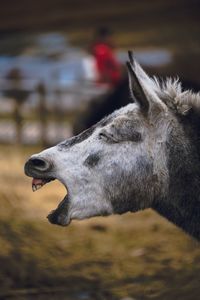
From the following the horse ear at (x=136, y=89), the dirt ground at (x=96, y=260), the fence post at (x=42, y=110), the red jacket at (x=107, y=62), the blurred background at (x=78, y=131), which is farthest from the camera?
the fence post at (x=42, y=110)

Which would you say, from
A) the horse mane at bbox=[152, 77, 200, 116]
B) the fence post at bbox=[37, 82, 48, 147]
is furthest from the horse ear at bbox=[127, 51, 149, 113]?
the fence post at bbox=[37, 82, 48, 147]

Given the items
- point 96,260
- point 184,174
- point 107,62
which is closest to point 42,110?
point 107,62

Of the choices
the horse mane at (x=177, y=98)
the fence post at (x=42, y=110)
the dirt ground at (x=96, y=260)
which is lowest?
the dirt ground at (x=96, y=260)

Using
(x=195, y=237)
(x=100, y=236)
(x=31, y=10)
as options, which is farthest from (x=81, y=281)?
(x=31, y=10)

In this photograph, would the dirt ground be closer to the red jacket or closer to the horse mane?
the horse mane

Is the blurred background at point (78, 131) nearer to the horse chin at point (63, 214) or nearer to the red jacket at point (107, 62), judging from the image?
the red jacket at point (107, 62)

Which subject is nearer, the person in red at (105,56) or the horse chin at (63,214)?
the horse chin at (63,214)

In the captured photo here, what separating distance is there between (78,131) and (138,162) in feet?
31.0

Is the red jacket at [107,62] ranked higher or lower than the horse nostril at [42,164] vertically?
higher

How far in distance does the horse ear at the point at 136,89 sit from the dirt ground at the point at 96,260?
40.7 inches

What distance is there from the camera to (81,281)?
7.48m

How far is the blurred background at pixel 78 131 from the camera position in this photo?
24.4ft

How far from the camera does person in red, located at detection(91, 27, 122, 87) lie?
15402 millimetres

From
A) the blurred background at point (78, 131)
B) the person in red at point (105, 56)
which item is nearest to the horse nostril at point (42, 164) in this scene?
the blurred background at point (78, 131)
